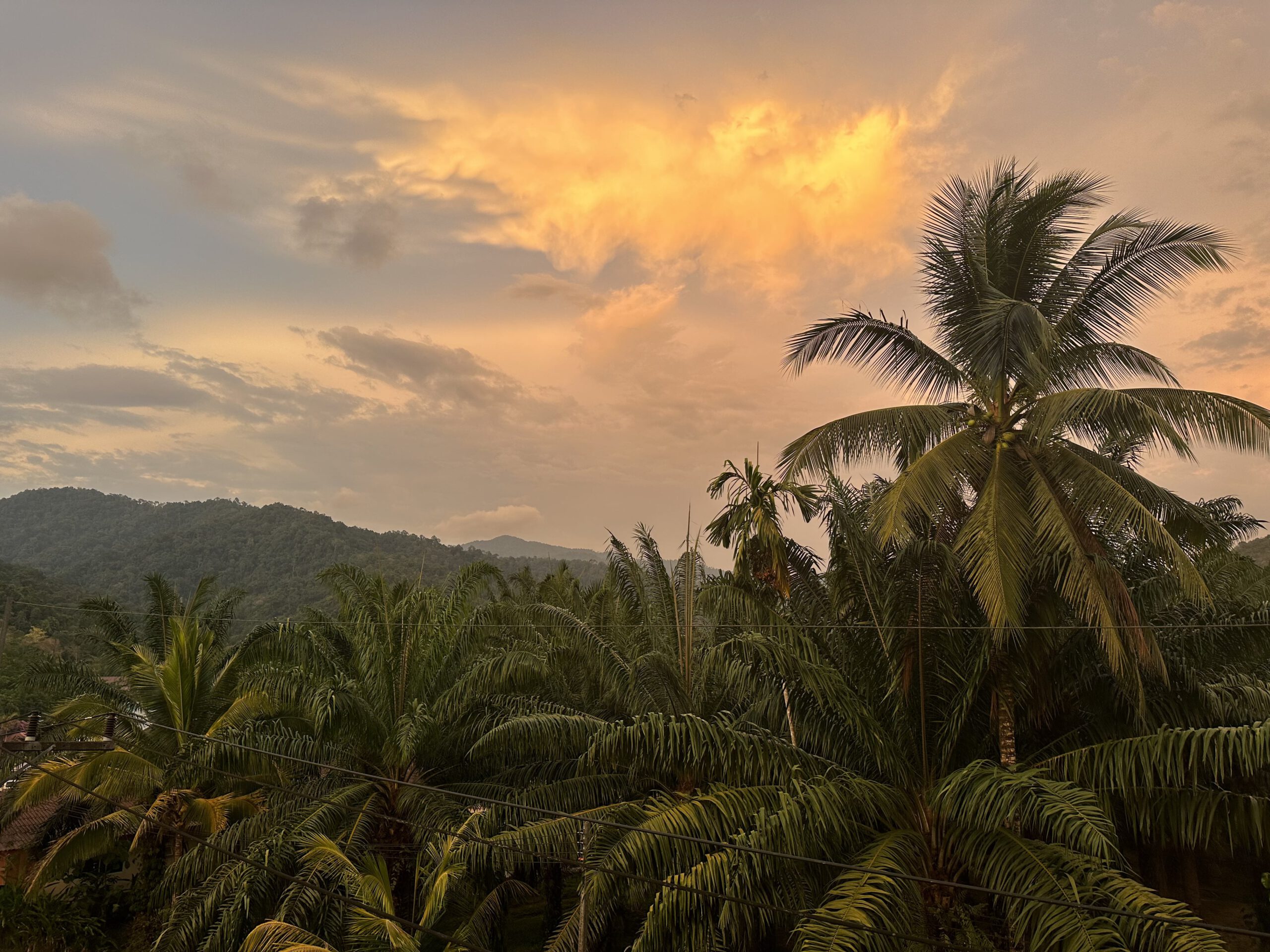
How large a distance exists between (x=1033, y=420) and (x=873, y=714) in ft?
12.4

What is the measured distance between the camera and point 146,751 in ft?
51.6

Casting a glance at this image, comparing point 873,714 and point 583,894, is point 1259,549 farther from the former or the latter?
point 583,894

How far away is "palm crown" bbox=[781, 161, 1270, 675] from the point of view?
835cm

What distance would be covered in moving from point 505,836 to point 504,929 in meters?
6.28

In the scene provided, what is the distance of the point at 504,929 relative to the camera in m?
14.3

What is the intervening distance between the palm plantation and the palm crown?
0.04 meters

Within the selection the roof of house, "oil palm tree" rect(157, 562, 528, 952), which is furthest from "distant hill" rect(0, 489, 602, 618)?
"oil palm tree" rect(157, 562, 528, 952)

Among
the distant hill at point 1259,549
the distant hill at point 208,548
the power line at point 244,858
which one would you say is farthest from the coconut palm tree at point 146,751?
the distant hill at point 1259,549

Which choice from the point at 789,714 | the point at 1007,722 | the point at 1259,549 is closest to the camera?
the point at 1007,722

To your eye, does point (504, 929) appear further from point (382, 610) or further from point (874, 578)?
point (874, 578)

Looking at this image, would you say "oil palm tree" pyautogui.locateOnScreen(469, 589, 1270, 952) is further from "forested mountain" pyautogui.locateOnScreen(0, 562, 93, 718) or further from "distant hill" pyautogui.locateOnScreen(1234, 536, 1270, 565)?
"distant hill" pyautogui.locateOnScreen(1234, 536, 1270, 565)

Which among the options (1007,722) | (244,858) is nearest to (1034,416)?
(1007,722)

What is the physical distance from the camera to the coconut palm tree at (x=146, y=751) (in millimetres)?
14383

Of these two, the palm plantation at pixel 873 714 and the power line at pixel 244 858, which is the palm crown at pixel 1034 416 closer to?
the palm plantation at pixel 873 714
